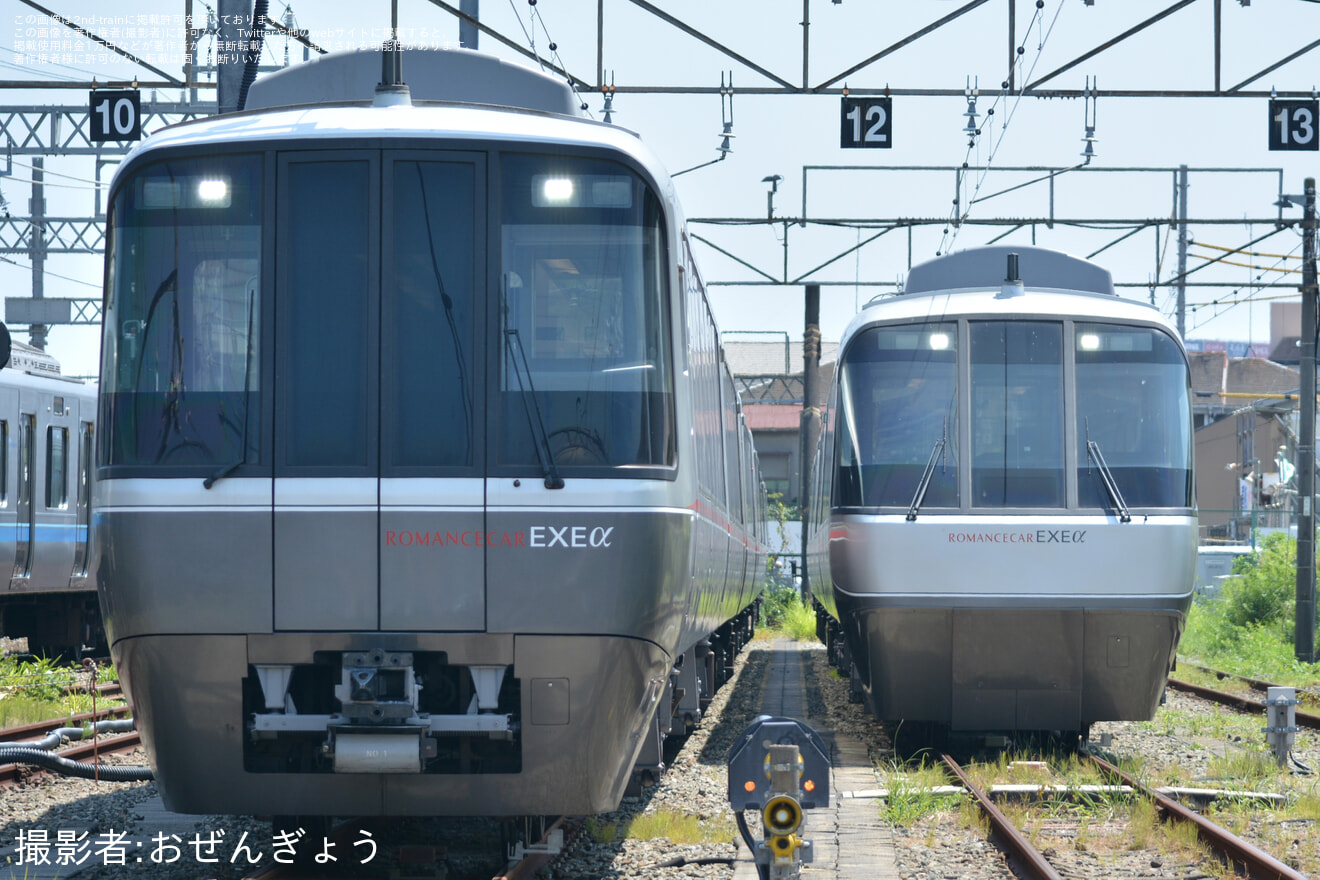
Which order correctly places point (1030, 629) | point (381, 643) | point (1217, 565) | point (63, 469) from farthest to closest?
point (1217, 565) → point (63, 469) → point (1030, 629) → point (381, 643)

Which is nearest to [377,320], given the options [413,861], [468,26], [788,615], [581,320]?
[581,320]

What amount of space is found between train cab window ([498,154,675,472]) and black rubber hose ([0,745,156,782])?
13.4ft

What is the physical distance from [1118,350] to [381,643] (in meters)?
6.78

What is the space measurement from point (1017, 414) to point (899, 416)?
2.70 feet

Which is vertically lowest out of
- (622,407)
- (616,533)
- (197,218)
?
(616,533)

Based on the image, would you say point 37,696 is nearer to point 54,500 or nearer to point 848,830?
point 54,500

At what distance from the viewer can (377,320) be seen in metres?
6.19

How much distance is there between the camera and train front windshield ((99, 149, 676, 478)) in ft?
20.1

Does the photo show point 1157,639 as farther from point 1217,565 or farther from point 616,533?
point 1217,565

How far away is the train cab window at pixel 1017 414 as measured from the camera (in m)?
10.9

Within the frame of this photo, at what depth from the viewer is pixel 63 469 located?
17.7 meters

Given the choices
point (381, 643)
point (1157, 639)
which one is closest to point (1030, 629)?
point (1157, 639)

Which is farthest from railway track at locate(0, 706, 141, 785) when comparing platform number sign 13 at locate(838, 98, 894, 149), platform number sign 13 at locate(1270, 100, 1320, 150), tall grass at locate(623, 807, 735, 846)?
platform number sign 13 at locate(1270, 100, 1320, 150)

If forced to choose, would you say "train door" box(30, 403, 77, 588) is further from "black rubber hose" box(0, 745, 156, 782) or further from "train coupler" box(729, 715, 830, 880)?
"train coupler" box(729, 715, 830, 880)
